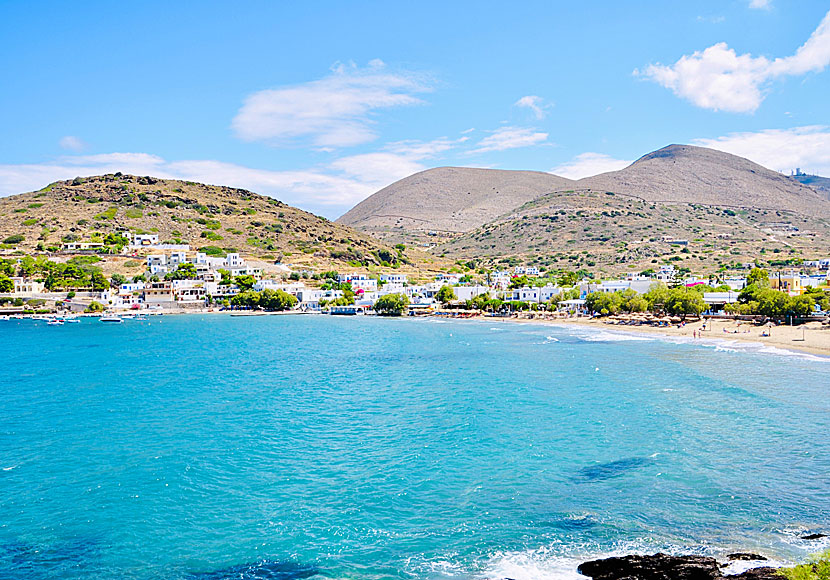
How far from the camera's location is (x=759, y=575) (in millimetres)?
13500

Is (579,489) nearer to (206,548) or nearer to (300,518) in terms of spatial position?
(300,518)

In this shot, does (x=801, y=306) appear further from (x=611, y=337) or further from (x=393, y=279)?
(x=393, y=279)

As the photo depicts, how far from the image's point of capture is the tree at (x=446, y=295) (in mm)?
104812

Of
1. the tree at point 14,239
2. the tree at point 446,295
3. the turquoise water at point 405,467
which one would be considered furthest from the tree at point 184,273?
the turquoise water at point 405,467

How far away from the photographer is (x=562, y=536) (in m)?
16.6

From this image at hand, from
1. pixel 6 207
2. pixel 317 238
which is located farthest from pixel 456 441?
pixel 6 207

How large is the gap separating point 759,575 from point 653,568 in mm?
2196

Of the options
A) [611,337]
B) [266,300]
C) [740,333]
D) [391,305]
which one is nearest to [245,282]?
[266,300]

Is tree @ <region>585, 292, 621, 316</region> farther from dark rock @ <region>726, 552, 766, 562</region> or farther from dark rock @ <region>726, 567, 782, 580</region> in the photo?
dark rock @ <region>726, 567, 782, 580</region>

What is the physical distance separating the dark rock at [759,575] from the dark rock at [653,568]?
448 millimetres

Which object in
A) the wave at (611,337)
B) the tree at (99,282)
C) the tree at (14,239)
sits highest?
the tree at (14,239)

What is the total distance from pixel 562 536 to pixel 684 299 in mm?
65192

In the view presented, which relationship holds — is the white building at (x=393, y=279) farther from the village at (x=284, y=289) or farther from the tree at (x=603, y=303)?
the tree at (x=603, y=303)

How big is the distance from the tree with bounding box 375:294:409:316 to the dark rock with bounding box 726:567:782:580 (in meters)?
89.1
